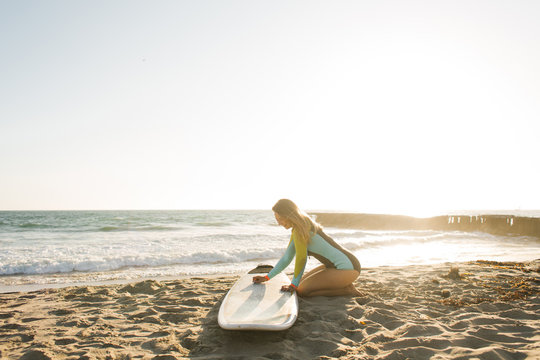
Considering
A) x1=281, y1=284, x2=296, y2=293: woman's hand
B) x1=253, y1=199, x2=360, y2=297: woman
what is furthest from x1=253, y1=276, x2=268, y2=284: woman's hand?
x1=281, y1=284, x2=296, y2=293: woman's hand

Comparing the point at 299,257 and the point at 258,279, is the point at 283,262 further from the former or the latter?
the point at 258,279

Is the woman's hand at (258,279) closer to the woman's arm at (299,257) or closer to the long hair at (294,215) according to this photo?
the woman's arm at (299,257)

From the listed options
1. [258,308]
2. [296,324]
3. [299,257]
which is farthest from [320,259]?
[258,308]

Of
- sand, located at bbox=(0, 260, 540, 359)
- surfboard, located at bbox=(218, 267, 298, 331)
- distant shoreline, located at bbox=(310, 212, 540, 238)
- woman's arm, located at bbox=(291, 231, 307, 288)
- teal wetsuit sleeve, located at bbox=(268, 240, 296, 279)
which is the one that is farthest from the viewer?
distant shoreline, located at bbox=(310, 212, 540, 238)

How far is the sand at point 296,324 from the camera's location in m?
3.11

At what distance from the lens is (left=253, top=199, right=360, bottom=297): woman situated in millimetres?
4469

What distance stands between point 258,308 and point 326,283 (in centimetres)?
150

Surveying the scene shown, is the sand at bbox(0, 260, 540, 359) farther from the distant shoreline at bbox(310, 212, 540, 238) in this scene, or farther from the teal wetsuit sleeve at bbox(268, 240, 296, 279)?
the distant shoreline at bbox(310, 212, 540, 238)

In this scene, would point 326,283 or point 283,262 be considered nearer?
point 283,262

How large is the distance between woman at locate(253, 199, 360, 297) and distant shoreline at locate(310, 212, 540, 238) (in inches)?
833

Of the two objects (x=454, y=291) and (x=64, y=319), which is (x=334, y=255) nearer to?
(x=454, y=291)

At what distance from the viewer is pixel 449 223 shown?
85.9ft

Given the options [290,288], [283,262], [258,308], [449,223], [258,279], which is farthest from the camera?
[449,223]

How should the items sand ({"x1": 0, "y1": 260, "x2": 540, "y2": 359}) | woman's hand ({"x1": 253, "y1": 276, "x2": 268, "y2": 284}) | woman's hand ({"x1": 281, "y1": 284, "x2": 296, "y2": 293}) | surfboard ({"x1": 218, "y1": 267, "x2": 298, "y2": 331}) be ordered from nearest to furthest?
sand ({"x1": 0, "y1": 260, "x2": 540, "y2": 359}) → surfboard ({"x1": 218, "y1": 267, "x2": 298, "y2": 331}) → woman's hand ({"x1": 281, "y1": 284, "x2": 296, "y2": 293}) → woman's hand ({"x1": 253, "y1": 276, "x2": 268, "y2": 284})
